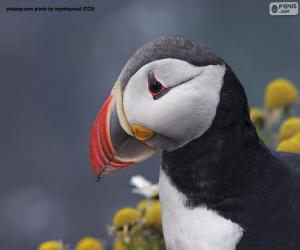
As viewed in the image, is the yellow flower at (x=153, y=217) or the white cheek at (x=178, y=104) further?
the yellow flower at (x=153, y=217)

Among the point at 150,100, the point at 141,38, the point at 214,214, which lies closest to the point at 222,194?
the point at 214,214

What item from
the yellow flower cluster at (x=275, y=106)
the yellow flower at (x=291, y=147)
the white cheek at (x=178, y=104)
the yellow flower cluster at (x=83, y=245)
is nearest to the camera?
the white cheek at (x=178, y=104)

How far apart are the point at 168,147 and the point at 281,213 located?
226 mm

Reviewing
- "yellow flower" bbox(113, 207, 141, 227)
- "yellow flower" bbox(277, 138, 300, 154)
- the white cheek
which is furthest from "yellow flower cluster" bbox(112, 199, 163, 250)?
the white cheek

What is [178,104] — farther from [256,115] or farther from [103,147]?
[256,115]

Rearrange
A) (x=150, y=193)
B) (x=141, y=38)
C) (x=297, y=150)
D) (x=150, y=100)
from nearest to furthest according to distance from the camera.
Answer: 1. (x=150, y=100)
2. (x=297, y=150)
3. (x=150, y=193)
4. (x=141, y=38)

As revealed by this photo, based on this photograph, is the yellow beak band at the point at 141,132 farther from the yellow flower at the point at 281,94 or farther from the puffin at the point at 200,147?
the yellow flower at the point at 281,94

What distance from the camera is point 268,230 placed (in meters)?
1.15

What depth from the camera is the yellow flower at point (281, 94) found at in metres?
2.00

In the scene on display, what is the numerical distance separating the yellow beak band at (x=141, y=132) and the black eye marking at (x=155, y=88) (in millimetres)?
61

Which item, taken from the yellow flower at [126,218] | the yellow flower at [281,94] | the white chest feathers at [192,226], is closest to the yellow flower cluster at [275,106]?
the yellow flower at [281,94]

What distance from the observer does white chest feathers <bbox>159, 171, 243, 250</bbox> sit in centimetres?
116

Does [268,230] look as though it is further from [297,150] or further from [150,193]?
[150,193]

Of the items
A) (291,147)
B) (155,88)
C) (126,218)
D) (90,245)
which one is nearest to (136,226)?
(126,218)
